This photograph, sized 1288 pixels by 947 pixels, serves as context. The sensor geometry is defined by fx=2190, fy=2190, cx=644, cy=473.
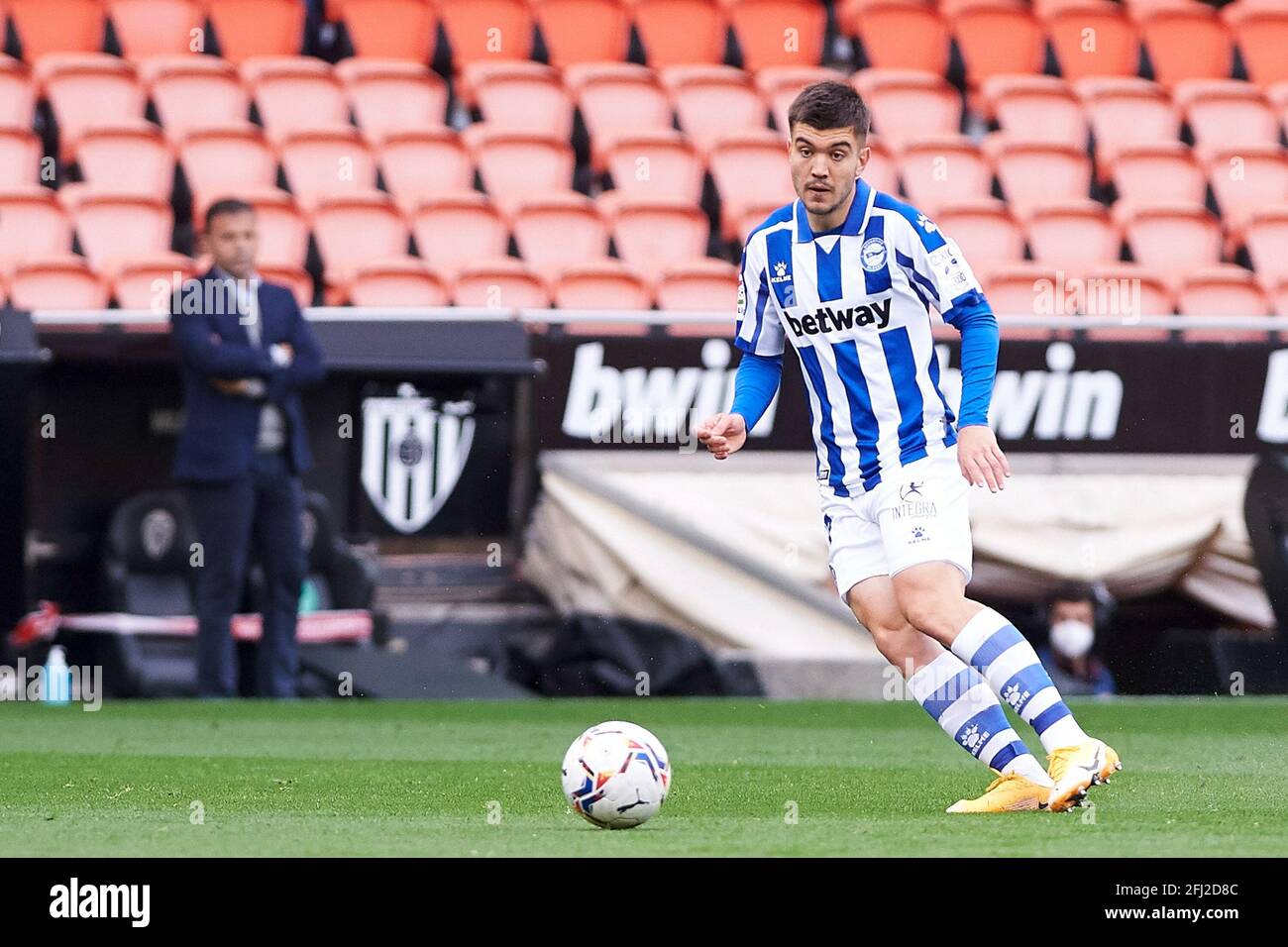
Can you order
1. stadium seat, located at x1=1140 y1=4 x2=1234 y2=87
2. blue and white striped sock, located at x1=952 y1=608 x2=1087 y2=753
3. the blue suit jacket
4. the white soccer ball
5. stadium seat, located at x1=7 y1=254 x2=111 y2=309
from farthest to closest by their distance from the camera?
stadium seat, located at x1=1140 y1=4 x2=1234 y2=87, stadium seat, located at x1=7 y1=254 x2=111 y2=309, the blue suit jacket, blue and white striped sock, located at x1=952 y1=608 x2=1087 y2=753, the white soccer ball

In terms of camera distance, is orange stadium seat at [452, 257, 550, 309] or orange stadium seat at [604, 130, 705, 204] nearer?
orange stadium seat at [452, 257, 550, 309]

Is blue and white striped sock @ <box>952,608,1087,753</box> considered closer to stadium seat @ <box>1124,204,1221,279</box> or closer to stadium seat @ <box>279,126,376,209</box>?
stadium seat @ <box>279,126,376,209</box>

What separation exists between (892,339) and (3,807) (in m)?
2.52

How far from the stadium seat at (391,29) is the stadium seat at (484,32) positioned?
158mm

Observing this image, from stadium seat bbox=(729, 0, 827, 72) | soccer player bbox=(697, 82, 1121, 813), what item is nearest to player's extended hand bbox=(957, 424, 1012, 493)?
soccer player bbox=(697, 82, 1121, 813)

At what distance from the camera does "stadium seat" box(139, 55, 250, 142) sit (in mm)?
12562

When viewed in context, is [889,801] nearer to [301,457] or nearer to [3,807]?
[3,807]

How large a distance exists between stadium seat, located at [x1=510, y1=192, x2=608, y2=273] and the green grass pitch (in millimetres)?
3087

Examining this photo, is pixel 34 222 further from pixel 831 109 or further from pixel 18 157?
pixel 831 109

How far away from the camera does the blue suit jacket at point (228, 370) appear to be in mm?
9305

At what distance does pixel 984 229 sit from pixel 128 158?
4.74 metres

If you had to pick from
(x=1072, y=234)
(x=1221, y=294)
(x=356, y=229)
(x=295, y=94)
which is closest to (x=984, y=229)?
(x=1072, y=234)

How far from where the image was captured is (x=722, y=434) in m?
5.44

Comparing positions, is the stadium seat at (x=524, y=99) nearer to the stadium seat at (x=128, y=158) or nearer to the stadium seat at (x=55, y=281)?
the stadium seat at (x=128, y=158)
